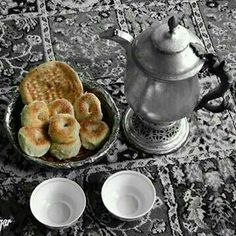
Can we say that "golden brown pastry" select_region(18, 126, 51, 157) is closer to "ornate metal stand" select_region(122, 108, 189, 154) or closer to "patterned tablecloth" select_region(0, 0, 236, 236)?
"patterned tablecloth" select_region(0, 0, 236, 236)

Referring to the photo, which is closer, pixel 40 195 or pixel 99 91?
pixel 40 195

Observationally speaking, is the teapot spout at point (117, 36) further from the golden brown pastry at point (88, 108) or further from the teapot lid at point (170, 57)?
the golden brown pastry at point (88, 108)

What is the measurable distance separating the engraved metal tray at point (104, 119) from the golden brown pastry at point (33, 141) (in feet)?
0.03

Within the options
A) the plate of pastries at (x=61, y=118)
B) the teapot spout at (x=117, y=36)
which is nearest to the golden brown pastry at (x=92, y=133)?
the plate of pastries at (x=61, y=118)

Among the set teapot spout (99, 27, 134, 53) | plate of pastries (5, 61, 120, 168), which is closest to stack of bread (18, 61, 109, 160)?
plate of pastries (5, 61, 120, 168)

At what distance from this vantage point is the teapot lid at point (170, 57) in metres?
0.82

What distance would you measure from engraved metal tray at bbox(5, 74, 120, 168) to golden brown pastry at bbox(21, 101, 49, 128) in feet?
0.11

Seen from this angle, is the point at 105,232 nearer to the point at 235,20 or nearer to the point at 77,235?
the point at 77,235

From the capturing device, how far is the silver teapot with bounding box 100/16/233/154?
0.83 metres

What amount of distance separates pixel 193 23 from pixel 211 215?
45 cm

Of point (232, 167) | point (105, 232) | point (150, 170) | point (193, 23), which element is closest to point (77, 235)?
point (105, 232)

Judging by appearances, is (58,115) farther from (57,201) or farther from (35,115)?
(57,201)

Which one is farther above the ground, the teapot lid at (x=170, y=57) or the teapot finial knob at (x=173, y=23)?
the teapot finial knob at (x=173, y=23)

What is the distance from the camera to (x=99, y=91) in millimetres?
1002
